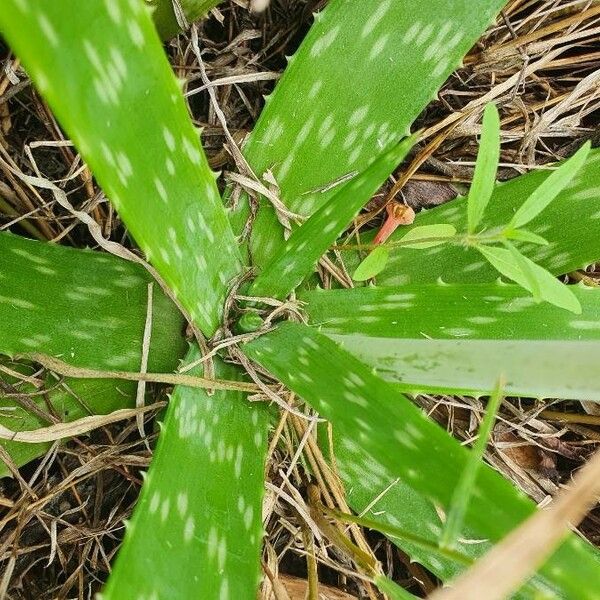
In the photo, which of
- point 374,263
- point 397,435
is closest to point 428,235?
point 374,263

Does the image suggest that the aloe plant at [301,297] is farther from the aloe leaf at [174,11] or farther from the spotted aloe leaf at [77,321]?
the aloe leaf at [174,11]

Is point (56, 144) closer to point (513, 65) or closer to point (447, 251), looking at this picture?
point (447, 251)

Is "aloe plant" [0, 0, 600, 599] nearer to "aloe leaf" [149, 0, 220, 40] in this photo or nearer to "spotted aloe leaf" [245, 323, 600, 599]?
"spotted aloe leaf" [245, 323, 600, 599]

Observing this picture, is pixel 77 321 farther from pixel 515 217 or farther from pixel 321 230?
pixel 515 217

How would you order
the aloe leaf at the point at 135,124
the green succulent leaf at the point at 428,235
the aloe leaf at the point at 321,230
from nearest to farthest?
1. the aloe leaf at the point at 135,124
2. the aloe leaf at the point at 321,230
3. the green succulent leaf at the point at 428,235

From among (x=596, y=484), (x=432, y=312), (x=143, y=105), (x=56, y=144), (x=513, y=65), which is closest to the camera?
(x=596, y=484)

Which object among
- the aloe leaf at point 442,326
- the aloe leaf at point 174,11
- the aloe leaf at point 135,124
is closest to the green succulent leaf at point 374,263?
the aloe leaf at point 442,326

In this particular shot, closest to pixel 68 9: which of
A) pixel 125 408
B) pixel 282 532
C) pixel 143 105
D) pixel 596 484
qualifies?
Answer: pixel 143 105
